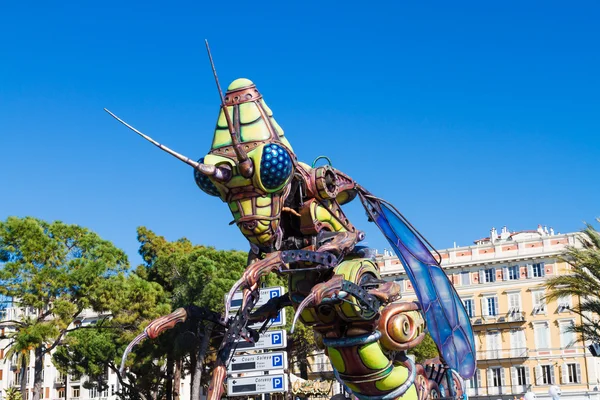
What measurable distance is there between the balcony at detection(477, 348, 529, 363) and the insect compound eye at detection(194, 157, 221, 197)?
50.6 m

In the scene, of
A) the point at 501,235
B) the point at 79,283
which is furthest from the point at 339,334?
the point at 501,235

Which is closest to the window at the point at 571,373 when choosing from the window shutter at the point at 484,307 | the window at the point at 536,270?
the window at the point at 536,270

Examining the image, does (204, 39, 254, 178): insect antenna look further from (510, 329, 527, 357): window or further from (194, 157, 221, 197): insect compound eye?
(510, 329, 527, 357): window

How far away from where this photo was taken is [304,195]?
35.0ft

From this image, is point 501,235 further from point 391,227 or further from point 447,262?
point 391,227

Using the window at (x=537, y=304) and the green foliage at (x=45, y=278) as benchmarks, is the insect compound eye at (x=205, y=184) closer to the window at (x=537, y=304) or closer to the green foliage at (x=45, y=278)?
the green foliage at (x=45, y=278)

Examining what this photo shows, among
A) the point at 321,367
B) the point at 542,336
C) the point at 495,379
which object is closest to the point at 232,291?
the point at 542,336

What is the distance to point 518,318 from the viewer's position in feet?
187

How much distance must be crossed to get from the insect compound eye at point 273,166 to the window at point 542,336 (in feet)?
165

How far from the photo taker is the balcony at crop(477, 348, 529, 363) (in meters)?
57.1

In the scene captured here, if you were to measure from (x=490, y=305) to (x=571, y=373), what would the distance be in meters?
7.19

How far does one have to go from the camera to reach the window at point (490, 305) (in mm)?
58094

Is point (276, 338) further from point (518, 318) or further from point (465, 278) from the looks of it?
point (465, 278)

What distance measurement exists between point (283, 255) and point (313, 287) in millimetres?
686
